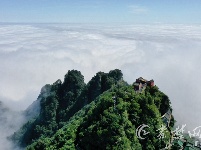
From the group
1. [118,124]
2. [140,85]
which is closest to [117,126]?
[118,124]

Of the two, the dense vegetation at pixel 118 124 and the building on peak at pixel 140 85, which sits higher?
the building on peak at pixel 140 85

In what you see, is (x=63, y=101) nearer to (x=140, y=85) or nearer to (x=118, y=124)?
(x=140, y=85)

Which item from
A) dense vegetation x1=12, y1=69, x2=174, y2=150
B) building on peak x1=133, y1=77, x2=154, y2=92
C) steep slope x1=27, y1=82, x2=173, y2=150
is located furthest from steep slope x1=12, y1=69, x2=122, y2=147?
steep slope x1=27, y1=82, x2=173, y2=150

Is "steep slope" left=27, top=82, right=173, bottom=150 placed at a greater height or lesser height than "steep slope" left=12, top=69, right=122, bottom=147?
greater

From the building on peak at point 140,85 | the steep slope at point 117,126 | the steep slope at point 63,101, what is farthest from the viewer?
the steep slope at point 63,101

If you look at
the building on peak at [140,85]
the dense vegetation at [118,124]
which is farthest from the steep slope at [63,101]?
the dense vegetation at [118,124]

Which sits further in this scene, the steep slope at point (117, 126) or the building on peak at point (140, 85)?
the building on peak at point (140, 85)

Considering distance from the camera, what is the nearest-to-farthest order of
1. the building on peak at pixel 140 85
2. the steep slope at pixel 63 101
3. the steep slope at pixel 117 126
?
the steep slope at pixel 117 126 → the building on peak at pixel 140 85 → the steep slope at pixel 63 101

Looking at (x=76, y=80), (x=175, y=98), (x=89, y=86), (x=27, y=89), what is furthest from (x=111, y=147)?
(x=27, y=89)

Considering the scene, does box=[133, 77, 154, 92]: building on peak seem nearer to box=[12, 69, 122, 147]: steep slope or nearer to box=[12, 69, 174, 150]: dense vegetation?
box=[12, 69, 174, 150]: dense vegetation

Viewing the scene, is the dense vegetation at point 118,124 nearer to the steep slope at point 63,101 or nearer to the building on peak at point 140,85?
the building on peak at point 140,85

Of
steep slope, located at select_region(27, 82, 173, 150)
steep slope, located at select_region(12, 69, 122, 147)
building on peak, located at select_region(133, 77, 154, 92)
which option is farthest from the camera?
steep slope, located at select_region(12, 69, 122, 147)
